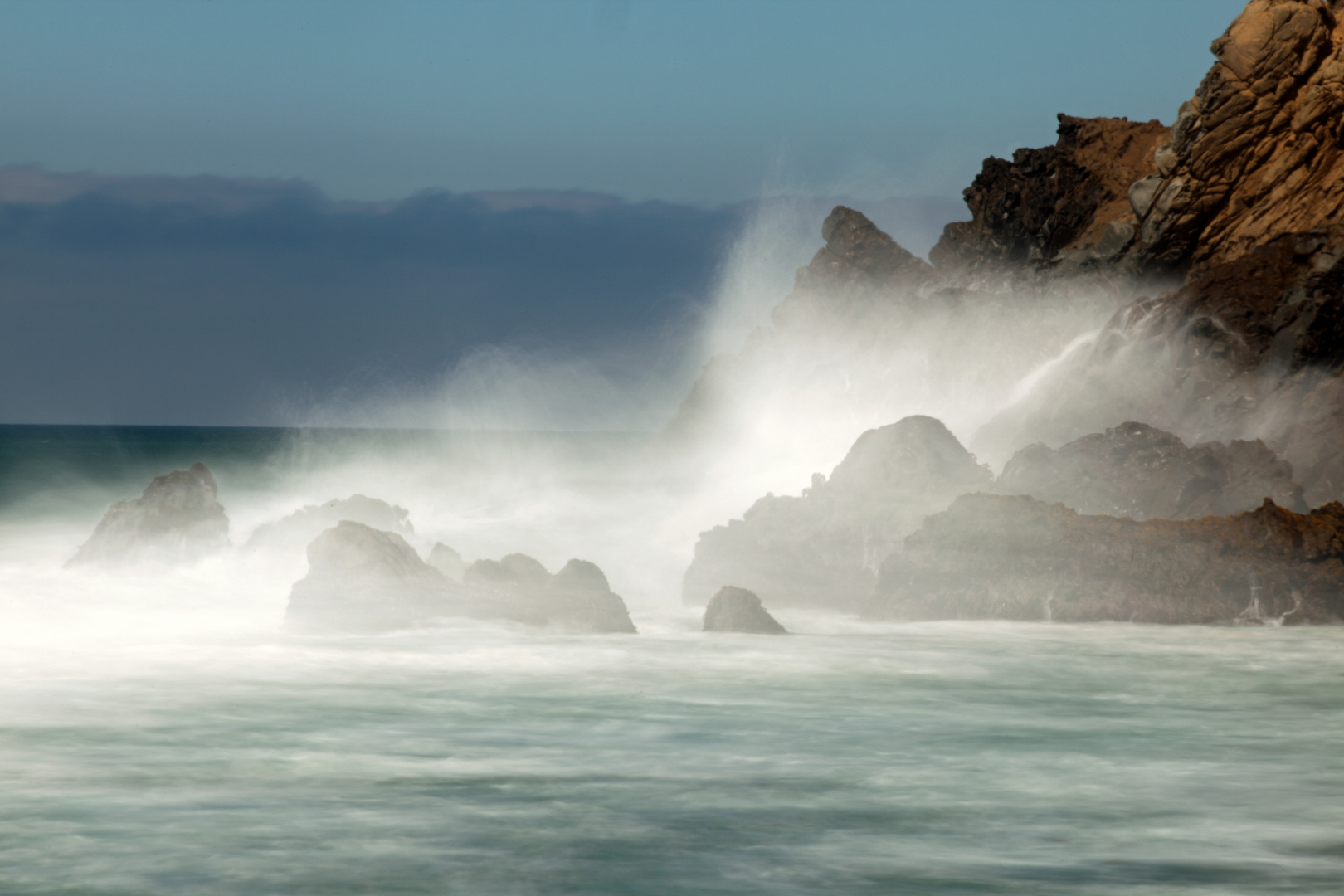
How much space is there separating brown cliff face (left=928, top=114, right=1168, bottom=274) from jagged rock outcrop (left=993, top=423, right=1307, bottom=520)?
40.1ft

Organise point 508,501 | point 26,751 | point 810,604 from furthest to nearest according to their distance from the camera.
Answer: point 508,501 < point 810,604 < point 26,751

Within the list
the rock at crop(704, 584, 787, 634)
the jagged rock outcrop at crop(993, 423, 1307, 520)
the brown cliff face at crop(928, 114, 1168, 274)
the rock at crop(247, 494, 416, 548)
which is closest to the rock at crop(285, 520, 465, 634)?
the rock at crop(704, 584, 787, 634)

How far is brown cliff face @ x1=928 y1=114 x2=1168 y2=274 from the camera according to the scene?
31.9m

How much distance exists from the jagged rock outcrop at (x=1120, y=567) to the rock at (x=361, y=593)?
546 centimetres

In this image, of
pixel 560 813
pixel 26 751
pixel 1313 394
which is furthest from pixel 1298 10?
pixel 26 751

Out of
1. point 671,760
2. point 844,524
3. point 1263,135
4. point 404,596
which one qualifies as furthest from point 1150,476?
point 671,760

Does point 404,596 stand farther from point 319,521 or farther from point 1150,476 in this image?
point 1150,476

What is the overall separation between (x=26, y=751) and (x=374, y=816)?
3.44m

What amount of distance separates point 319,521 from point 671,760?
13.5 metres

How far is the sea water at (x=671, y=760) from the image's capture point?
299 inches

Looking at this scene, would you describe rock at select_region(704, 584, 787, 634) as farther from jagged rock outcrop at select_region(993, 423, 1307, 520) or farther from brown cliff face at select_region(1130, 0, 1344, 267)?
brown cliff face at select_region(1130, 0, 1344, 267)

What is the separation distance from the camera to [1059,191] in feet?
107

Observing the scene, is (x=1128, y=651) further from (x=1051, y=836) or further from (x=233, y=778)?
(x=233, y=778)

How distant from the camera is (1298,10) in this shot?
79.0 feet
